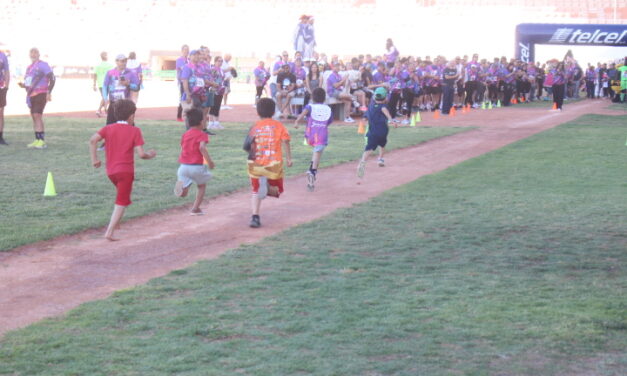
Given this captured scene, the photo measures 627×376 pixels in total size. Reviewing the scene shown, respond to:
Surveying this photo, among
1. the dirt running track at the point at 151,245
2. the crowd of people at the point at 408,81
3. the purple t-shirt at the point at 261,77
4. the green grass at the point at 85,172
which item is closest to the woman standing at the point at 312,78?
the crowd of people at the point at 408,81

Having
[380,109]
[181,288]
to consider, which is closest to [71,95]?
[380,109]

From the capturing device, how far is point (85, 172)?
→ 554 inches

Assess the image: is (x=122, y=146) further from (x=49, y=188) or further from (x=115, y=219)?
(x=49, y=188)

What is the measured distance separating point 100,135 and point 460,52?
192 ft

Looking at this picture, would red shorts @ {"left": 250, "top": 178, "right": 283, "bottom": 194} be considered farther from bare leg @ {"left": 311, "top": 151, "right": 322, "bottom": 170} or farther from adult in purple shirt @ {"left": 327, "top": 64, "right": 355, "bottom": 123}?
adult in purple shirt @ {"left": 327, "top": 64, "right": 355, "bottom": 123}

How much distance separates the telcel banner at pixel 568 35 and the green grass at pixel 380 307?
118 feet

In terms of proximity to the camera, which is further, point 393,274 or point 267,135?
point 267,135

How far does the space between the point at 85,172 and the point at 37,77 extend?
11.6 feet

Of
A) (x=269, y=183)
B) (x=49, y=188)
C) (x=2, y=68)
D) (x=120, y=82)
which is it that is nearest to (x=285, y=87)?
(x=120, y=82)

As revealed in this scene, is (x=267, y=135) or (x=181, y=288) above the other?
(x=267, y=135)

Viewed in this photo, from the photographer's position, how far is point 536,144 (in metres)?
19.9

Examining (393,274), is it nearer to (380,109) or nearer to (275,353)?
(275,353)

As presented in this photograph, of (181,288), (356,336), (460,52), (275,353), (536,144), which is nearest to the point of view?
(275,353)

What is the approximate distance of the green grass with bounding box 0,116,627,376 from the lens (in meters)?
5.18
